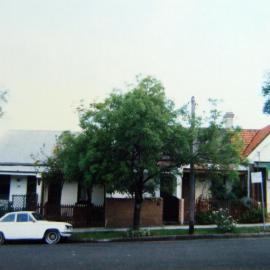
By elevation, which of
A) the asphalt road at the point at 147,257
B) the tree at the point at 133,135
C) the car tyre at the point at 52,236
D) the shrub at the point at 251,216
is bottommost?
the asphalt road at the point at 147,257

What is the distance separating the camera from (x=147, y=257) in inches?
572

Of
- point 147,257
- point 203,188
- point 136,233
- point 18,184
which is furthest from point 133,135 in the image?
point 18,184

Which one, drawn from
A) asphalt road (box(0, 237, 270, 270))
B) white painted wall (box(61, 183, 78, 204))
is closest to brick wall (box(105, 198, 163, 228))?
white painted wall (box(61, 183, 78, 204))

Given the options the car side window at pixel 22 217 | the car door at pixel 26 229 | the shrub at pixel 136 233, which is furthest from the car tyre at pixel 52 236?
the shrub at pixel 136 233

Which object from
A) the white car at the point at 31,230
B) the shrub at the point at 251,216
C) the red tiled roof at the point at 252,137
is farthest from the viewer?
the red tiled roof at the point at 252,137

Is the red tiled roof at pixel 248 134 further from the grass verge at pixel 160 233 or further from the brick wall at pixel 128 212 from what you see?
the grass verge at pixel 160 233

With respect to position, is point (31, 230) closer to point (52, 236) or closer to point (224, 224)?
point (52, 236)

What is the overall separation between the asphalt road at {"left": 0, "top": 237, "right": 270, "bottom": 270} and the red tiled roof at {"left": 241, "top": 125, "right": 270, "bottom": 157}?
11.7m

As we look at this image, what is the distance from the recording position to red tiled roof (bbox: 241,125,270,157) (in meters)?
29.3

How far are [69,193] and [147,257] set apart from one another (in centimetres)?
1567

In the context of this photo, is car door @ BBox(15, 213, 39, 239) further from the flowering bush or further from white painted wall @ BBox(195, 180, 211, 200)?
white painted wall @ BBox(195, 180, 211, 200)

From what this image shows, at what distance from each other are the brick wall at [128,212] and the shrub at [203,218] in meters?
1.98

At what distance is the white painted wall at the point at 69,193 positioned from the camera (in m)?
29.4

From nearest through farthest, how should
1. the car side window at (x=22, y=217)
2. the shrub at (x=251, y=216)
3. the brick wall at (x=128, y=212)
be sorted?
1. the car side window at (x=22, y=217)
2. the brick wall at (x=128, y=212)
3. the shrub at (x=251, y=216)
